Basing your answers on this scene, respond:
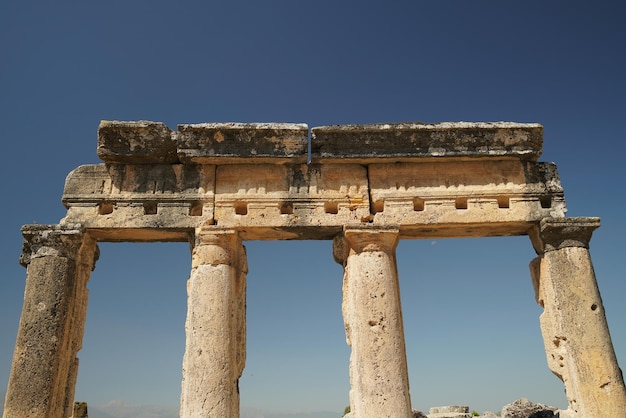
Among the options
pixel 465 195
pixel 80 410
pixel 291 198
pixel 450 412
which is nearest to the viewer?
pixel 291 198

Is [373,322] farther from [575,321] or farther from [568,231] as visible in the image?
[568,231]

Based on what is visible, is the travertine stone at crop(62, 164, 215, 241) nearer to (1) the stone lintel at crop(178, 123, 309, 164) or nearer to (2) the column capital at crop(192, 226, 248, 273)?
(2) the column capital at crop(192, 226, 248, 273)

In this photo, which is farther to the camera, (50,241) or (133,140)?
(133,140)

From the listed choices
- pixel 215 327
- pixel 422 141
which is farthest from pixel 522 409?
pixel 215 327

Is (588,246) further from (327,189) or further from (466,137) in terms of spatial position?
(327,189)

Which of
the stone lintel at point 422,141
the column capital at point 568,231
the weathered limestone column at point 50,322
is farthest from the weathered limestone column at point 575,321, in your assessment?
the weathered limestone column at point 50,322

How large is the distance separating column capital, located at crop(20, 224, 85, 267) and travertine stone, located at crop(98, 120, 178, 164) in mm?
1352

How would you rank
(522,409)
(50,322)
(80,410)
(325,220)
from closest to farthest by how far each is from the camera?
(50,322) → (325,220) → (522,409) → (80,410)

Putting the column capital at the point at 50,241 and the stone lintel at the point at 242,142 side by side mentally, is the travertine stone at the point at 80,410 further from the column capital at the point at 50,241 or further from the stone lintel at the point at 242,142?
the stone lintel at the point at 242,142

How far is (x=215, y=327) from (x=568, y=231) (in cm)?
581

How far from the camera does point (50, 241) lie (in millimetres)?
8781

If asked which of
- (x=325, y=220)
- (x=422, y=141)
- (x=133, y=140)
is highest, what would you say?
(x=133, y=140)

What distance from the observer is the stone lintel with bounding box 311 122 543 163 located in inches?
372

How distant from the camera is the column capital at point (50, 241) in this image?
877 centimetres
